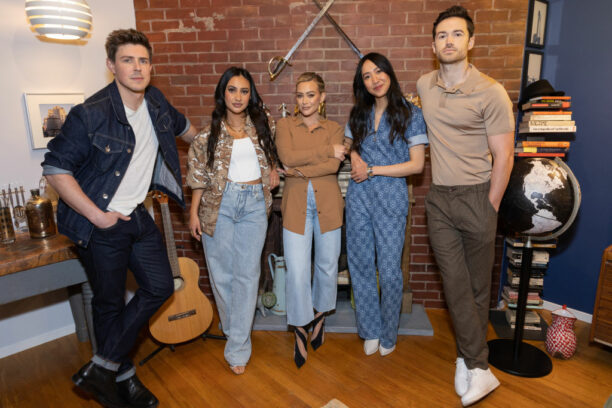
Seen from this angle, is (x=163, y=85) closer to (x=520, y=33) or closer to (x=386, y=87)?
(x=386, y=87)

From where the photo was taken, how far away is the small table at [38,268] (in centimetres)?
199

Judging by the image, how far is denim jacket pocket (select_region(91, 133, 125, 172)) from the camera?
1.90 metres

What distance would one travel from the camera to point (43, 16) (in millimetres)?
2168

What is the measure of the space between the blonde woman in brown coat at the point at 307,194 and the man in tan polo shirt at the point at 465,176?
1.84 feet

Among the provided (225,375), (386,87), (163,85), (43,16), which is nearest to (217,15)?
(163,85)

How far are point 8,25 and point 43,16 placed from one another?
400 millimetres

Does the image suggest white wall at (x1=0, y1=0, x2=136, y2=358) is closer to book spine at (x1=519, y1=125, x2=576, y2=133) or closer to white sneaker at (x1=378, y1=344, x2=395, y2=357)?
white sneaker at (x1=378, y1=344, x2=395, y2=357)

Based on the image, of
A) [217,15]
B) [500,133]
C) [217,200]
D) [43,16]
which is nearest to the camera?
[500,133]

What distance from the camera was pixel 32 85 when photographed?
2506 millimetres

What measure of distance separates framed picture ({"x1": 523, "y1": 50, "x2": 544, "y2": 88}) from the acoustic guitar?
8.67ft

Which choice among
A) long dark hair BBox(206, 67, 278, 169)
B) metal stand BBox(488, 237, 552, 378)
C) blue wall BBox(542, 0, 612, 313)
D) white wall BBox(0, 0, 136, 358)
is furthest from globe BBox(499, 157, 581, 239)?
white wall BBox(0, 0, 136, 358)

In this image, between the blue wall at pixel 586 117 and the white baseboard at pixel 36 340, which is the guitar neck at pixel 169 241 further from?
the blue wall at pixel 586 117

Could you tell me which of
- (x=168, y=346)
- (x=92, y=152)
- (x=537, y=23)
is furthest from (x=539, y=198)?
(x=168, y=346)

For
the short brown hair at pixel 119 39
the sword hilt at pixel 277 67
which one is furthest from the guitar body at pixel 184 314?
the sword hilt at pixel 277 67
